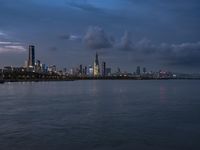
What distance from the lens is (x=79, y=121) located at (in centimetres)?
3356

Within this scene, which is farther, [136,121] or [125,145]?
[136,121]

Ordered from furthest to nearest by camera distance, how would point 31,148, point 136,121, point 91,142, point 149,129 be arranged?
1. point 136,121
2. point 149,129
3. point 91,142
4. point 31,148

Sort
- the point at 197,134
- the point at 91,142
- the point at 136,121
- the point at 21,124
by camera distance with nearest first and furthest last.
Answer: the point at 91,142
the point at 197,134
the point at 21,124
the point at 136,121

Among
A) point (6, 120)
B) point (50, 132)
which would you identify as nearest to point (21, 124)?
point (6, 120)

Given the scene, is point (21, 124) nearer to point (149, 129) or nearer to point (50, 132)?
point (50, 132)

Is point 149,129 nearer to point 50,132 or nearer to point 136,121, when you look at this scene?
point 136,121

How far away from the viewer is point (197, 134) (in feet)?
87.0

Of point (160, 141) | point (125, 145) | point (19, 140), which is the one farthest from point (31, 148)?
point (160, 141)

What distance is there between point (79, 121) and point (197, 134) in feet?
38.2

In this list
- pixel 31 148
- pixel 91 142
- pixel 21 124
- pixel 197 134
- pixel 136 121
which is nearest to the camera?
pixel 31 148

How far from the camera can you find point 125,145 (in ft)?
75.5

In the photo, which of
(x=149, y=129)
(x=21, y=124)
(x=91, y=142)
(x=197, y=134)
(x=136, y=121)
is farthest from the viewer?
(x=136, y=121)

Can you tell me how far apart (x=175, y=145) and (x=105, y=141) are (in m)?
4.66

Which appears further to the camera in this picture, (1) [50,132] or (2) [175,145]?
(1) [50,132]
